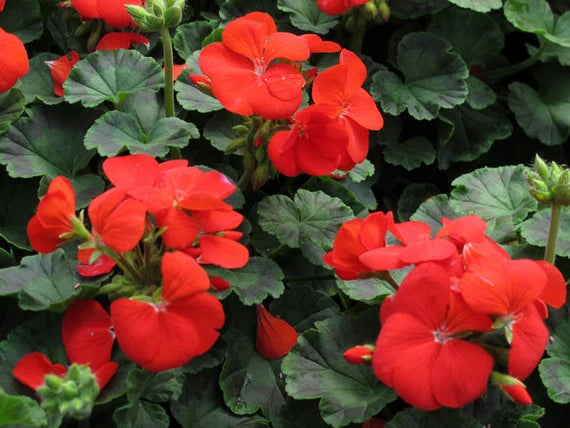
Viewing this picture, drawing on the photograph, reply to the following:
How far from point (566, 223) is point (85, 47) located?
1033 mm

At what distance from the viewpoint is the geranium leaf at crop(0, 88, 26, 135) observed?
152 cm

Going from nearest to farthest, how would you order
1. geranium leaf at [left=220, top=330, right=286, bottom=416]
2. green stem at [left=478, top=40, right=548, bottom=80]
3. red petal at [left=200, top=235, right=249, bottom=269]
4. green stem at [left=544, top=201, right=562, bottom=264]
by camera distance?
red petal at [left=200, top=235, right=249, bottom=269] < green stem at [left=544, top=201, right=562, bottom=264] < geranium leaf at [left=220, top=330, right=286, bottom=416] < green stem at [left=478, top=40, right=548, bottom=80]

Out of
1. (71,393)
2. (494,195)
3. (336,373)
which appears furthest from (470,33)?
(71,393)

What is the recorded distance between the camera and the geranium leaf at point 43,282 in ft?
3.81

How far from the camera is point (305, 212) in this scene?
1457 mm

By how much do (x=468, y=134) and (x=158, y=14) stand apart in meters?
0.95

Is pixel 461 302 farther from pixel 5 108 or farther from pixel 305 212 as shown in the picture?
pixel 5 108

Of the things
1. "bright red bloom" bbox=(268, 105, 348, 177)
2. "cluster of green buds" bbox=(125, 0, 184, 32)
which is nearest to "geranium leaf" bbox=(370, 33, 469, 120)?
"bright red bloom" bbox=(268, 105, 348, 177)

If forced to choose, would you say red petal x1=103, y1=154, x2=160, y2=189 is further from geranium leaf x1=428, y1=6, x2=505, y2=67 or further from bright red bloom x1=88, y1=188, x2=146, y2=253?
geranium leaf x1=428, y1=6, x2=505, y2=67

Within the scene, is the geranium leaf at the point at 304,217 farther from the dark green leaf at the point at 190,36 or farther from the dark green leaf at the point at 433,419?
the dark green leaf at the point at 190,36

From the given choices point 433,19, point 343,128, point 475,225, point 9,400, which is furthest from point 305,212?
point 433,19

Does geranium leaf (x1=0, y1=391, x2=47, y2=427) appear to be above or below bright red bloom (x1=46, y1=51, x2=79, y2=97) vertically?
below

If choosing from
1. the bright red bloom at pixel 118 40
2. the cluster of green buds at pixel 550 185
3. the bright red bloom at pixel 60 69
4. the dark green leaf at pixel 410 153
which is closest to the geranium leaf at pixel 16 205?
the bright red bloom at pixel 60 69

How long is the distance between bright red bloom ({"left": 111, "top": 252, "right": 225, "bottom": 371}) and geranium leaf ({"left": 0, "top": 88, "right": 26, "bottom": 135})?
2.09 ft
